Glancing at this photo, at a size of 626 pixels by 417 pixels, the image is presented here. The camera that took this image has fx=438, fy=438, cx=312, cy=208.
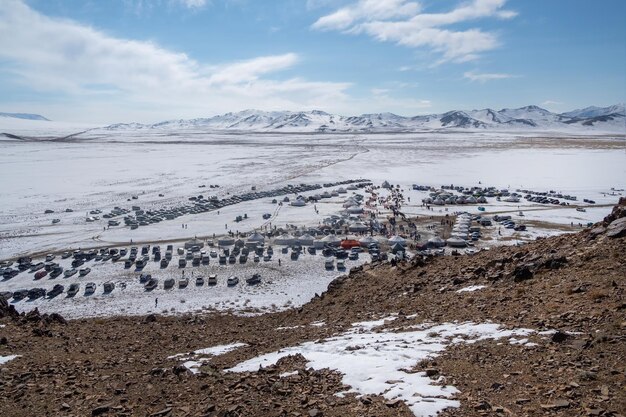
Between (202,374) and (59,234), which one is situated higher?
(202,374)

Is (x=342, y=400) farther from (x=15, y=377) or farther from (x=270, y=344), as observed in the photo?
(x=15, y=377)

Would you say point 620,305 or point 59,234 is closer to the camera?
point 620,305

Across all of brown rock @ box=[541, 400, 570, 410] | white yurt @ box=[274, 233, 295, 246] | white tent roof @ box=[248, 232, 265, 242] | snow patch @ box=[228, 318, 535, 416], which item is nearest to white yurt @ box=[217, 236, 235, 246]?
white tent roof @ box=[248, 232, 265, 242]

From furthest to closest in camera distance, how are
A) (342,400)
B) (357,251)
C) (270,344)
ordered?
(357,251)
(270,344)
(342,400)

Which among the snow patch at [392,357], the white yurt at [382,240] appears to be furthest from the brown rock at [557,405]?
the white yurt at [382,240]

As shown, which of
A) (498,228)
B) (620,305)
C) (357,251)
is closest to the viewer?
(620,305)

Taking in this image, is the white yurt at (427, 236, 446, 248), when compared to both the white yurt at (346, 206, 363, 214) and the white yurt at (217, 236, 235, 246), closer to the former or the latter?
the white yurt at (346, 206, 363, 214)

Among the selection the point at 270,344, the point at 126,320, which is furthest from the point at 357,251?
the point at 270,344

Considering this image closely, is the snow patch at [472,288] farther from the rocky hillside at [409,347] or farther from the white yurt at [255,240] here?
the white yurt at [255,240]
